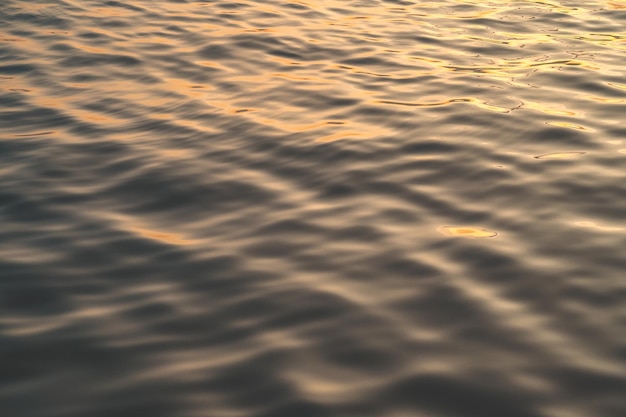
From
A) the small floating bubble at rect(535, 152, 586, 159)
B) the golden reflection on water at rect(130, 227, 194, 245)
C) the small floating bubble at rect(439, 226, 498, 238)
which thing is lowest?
the golden reflection on water at rect(130, 227, 194, 245)

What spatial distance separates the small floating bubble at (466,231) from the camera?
4.15 meters

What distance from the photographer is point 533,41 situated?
7.58m

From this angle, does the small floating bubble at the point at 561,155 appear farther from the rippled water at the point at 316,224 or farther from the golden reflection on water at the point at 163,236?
the golden reflection on water at the point at 163,236

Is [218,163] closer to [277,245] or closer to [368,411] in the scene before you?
[277,245]

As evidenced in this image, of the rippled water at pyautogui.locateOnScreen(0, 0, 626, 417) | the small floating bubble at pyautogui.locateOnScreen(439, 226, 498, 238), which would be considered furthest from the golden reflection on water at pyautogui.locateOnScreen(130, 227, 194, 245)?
the small floating bubble at pyautogui.locateOnScreen(439, 226, 498, 238)

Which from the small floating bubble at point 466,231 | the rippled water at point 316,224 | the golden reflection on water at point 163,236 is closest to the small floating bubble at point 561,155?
the rippled water at point 316,224

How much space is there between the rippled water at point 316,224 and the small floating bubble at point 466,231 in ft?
0.05

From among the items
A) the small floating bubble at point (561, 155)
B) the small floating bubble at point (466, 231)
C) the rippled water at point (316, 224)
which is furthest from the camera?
the small floating bubble at point (561, 155)

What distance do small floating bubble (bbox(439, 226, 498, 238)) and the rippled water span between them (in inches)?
0.6

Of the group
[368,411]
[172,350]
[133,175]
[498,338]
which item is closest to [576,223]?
[498,338]

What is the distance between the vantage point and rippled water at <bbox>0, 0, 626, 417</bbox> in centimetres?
305

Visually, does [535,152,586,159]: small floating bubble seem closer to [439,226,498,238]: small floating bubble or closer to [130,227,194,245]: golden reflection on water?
[439,226,498,238]: small floating bubble

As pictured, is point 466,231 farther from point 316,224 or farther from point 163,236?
point 163,236

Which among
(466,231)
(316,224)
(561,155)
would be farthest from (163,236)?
(561,155)
